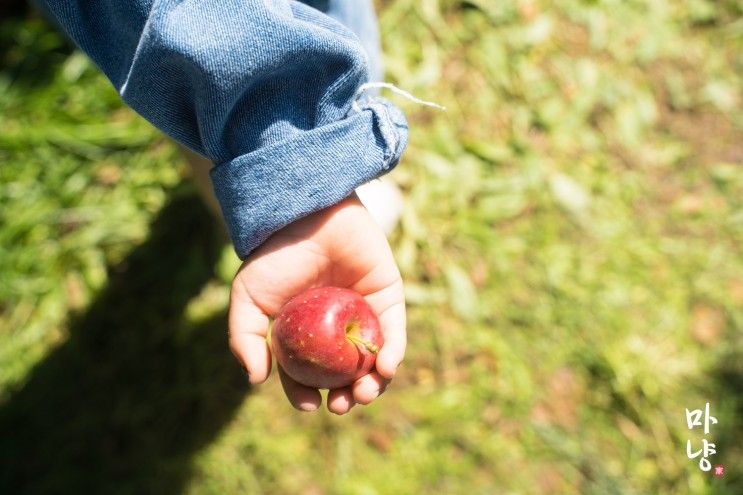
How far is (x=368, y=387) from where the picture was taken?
1432 millimetres

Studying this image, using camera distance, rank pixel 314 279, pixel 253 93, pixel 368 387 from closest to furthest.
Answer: pixel 253 93, pixel 368 387, pixel 314 279

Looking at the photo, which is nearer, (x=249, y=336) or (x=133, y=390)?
(x=249, y=336)

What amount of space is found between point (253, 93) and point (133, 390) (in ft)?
4.64

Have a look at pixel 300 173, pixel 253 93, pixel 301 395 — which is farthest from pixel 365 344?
pixel 253 93

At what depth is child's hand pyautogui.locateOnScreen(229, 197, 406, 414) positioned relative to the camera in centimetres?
139

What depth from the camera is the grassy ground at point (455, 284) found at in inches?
87.4

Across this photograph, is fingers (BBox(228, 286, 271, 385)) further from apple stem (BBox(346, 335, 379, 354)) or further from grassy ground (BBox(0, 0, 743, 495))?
grassy ground (BBox(0, 0, 743, 495))

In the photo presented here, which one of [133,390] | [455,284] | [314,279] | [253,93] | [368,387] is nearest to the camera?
[253,93]

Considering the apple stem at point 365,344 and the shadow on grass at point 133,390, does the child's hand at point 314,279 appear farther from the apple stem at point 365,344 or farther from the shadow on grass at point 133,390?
the shadow on grass at point 133,390

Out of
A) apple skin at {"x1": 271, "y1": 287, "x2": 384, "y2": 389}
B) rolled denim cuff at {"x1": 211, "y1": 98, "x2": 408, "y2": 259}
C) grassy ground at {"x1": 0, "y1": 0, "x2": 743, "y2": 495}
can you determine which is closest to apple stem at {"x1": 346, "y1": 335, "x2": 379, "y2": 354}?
apple skin at {"x1": 271, "y1": 287, "x2": 384, "y2": 389}

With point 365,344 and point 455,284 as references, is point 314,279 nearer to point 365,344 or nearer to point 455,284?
point 365,344

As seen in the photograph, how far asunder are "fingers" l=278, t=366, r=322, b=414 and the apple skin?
1.1 inches

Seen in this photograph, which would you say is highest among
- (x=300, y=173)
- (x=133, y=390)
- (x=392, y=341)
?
(x=300, y=173)

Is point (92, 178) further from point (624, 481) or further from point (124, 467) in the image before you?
point (624, 481)
